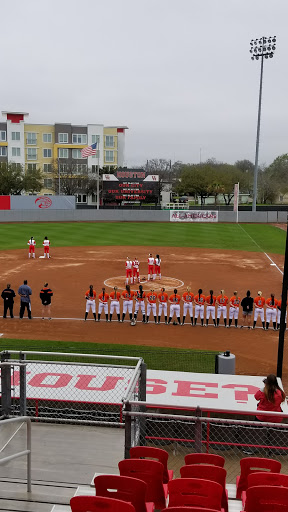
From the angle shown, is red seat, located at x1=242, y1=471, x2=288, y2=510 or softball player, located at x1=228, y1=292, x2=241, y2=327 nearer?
red seat, located at x1=242, y1=471, x2=288, y2=510

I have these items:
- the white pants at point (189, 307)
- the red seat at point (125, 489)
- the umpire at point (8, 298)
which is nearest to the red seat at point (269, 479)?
the red seat at point (125, 489)

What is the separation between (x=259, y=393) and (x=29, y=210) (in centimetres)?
5197

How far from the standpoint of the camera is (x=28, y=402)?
Result: 31.0 feet

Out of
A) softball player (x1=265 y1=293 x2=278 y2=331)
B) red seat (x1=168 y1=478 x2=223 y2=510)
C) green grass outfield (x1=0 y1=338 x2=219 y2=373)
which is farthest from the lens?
softball player (x1=265 y1=293 x2=278 y2=331)

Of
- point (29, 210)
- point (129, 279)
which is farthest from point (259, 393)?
point (29, 210)

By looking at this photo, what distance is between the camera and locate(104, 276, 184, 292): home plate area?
23.8 m

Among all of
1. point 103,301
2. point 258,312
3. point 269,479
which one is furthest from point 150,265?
point 269,479

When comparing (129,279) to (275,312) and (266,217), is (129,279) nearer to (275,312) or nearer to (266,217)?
(275,312)

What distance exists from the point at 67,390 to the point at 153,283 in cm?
1468

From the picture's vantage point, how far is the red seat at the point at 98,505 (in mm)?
4363

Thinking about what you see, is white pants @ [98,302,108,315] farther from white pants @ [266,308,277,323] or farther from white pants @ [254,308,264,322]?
white pants @ [266,308,277,323]

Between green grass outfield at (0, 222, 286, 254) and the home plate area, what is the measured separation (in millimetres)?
14416

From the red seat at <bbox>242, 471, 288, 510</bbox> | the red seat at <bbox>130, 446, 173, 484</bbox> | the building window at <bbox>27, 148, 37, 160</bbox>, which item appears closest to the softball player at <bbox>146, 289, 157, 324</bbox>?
the red seat at <bbox>130, 446, 173, 484</bbox>

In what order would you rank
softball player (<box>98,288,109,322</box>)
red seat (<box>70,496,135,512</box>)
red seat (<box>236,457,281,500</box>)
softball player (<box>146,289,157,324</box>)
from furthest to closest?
softball player (<box>146,289,157,324</box>) < softball player (<box>98,288,109,322</box>) < red seat (<box>236,457,281,500</box>) < red seat (<box>70,496,135,512</box>)
